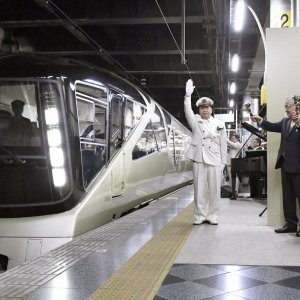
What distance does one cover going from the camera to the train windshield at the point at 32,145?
5609mm

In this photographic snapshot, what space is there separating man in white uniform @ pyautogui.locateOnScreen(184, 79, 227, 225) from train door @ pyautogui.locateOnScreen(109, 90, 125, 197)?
121 centimetres

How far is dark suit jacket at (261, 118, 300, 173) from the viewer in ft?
16.1

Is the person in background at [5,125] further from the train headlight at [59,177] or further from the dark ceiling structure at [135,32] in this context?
the dark ceiling structure at [135,32]

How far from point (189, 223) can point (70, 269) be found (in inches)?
106

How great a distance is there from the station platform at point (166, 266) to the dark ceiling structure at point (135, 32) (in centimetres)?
525

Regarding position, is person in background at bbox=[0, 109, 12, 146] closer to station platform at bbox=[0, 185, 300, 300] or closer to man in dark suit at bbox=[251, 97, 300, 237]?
station platform at bbox=[0, 185, 300, 300]

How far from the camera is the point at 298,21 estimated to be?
6.18 meters

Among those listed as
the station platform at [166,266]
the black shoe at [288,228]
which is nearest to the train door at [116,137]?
the station platform at [166,266]

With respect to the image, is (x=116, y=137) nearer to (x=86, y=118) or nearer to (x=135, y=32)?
(x=86, y=118)

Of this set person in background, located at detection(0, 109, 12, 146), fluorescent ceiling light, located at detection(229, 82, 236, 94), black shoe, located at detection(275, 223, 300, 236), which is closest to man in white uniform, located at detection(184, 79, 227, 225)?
black shoe, located at detection(275, 223, 300, 236)

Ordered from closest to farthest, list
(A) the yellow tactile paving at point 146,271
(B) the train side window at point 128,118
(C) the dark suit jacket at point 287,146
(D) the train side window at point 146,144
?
(A) the yellow tactile paving at point 146,271 < (C) the dark suit jacket at point 287,146 < (B) the train side window at point 128,118 < (D) the train side window at point 146,144

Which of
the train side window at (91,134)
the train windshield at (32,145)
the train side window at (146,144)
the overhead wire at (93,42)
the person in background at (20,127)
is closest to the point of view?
the train windshield at (32,145)

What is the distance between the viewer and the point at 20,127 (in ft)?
19.0

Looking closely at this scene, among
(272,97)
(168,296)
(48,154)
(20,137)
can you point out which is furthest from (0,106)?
(168,296)
